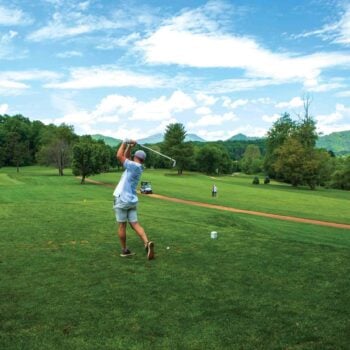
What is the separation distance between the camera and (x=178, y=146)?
10575cm

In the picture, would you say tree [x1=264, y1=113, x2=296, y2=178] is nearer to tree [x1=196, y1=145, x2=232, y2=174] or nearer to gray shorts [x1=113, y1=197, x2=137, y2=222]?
tree [x1=196, y1=145, x2=232, y2=174]

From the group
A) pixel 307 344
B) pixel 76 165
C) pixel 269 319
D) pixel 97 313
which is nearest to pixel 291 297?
pixel 269 319

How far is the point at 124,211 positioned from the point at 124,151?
4.63 ft

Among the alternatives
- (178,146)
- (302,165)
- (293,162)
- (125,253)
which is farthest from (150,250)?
(178,146)

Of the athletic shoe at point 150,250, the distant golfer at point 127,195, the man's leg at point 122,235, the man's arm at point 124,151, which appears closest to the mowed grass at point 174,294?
the athletic shoe at point 150,250

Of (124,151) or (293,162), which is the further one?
(293,162)

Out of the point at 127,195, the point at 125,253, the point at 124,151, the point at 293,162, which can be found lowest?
the point at 125,253

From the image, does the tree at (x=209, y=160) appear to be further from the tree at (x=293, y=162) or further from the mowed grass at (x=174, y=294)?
the mowed grass at (x=174, y=294)

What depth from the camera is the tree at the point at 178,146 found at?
10438cm

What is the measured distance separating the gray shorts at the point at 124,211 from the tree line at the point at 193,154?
175ft

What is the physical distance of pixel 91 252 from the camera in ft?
33.5

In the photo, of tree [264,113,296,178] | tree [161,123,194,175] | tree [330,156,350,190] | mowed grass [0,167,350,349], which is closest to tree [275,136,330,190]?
tree [264,113,296,178]

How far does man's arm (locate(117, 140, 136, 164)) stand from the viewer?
392 inches

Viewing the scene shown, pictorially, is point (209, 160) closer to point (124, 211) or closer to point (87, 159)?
point (87, 159)
